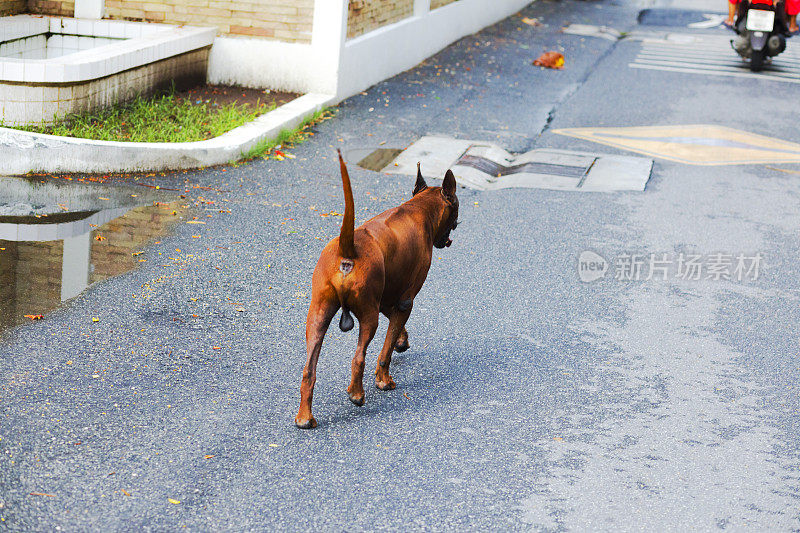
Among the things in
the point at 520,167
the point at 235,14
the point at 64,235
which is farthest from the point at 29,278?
the point at 235,14

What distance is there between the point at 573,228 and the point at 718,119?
17.3ft

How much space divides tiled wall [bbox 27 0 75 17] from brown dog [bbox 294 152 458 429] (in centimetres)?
799

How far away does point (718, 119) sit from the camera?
12.0 m

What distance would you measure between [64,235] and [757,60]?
12.9m

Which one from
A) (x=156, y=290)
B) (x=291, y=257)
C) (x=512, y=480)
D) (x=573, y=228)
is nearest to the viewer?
(x=512, y=480)

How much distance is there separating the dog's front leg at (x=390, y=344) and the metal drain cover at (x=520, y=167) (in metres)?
4.16

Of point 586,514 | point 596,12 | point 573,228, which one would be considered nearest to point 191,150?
point 573,228

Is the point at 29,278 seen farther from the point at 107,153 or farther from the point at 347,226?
the point at 347,226

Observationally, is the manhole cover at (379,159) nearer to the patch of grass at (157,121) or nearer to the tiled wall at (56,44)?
the patch of grass at (157,121)

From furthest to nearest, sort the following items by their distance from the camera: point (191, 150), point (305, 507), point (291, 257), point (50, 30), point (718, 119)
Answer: point (718, 119), point (50, 30), point (191, 150), point (291, 257), point (305, 507)

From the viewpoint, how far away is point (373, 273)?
421 cm

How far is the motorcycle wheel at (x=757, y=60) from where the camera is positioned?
15578 millimetres

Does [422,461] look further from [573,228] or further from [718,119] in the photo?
[718,119]

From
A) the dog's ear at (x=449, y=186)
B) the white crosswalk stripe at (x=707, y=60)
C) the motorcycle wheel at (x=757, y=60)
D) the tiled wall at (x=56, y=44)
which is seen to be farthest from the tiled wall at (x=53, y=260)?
the motorcycle wheel at (x=757, y=60)
